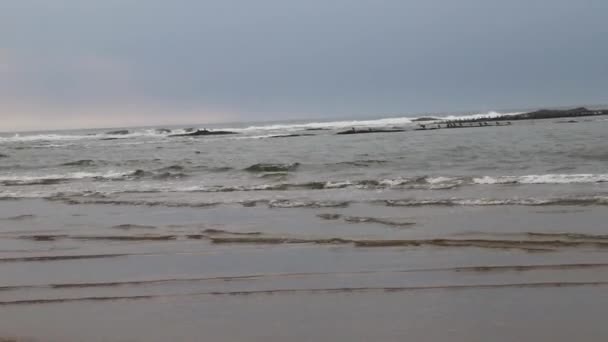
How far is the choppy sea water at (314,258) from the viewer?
4547mm

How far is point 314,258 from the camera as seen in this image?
21.9 ft

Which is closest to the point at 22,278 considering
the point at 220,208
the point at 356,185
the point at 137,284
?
the point at 137,284

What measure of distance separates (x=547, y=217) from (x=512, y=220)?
635mm

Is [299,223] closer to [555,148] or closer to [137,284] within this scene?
[137,284]

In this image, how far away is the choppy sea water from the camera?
4.55 metres

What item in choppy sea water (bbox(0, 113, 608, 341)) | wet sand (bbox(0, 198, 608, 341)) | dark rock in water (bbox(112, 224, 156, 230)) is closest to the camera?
wet sand (bbox(0, 198, 608, 341))

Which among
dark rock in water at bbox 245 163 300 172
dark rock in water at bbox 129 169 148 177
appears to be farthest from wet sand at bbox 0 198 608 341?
dark rock in water at bbox 129 169 148 177

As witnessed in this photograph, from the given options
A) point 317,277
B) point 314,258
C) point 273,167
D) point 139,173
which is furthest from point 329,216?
point 139,173

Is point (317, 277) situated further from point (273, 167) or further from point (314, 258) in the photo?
point (273, 167)

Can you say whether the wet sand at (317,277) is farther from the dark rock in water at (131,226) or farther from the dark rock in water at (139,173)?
the dark rock in water at (139,173)

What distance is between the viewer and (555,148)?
70.8 ft

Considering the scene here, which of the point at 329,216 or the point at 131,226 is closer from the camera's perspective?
the point at 131,226

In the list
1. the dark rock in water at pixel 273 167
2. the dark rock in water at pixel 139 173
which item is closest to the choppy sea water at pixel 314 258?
the dark rock in water at pixel 273 167

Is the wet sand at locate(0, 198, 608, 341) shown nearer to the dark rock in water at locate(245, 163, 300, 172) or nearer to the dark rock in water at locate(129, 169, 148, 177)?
the dark rock in water at locate(245, 163, 300, 172)
